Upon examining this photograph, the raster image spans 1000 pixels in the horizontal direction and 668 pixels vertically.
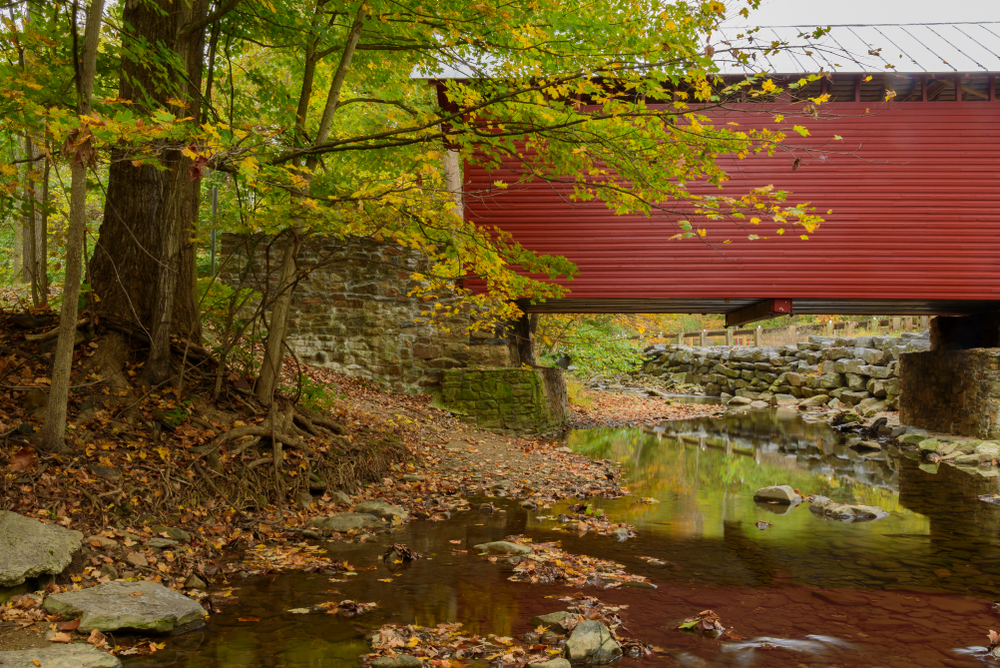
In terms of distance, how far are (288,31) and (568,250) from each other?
571cm

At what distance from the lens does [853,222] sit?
1059 cm

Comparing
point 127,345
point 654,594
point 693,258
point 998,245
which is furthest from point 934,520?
point 127,345

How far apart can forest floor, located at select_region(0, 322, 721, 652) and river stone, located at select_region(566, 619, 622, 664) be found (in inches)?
71.7

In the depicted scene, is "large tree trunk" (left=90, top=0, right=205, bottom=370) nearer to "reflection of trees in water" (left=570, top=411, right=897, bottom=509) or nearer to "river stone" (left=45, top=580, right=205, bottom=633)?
"river stone" (left=45, top=580, right=205, bottom=633)

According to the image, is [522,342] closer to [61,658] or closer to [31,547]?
[31,547]

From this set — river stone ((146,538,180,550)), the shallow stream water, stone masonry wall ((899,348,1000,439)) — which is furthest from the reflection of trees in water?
river stone ((146,538,180,550))

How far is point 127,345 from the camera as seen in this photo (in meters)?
5.69

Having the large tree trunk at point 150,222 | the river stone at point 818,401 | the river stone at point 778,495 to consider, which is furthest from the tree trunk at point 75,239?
the river stone at point 818,401

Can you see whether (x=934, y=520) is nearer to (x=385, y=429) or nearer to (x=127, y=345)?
(x=385, y=429)

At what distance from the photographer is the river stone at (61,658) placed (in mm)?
2592

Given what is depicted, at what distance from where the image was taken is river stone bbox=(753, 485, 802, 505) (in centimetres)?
710

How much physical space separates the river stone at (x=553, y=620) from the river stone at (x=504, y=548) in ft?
3.99

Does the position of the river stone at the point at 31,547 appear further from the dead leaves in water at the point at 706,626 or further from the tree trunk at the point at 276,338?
the dead leaves in water at the point at 706,626

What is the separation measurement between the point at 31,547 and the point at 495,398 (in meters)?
7.42
